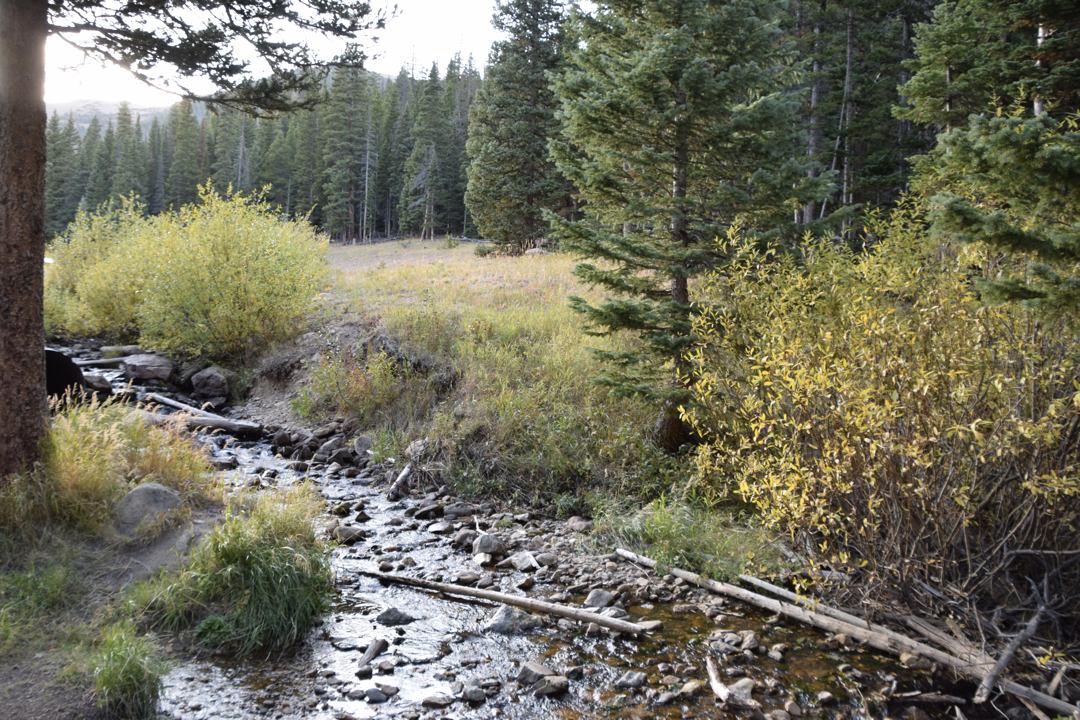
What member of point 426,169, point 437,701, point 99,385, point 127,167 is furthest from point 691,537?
point 127,167

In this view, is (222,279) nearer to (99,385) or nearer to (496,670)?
(99,385)

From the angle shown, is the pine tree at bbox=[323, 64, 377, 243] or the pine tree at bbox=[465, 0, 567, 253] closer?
the pine tree at bbox=[465, 0, 567, 253]

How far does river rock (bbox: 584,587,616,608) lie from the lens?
566 cm

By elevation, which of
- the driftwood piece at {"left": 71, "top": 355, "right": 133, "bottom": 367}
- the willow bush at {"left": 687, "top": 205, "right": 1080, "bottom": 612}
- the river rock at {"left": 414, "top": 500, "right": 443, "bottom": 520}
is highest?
the willow bush at {"left": 687, "top": 205, "right": 1080, "bottom": 612}

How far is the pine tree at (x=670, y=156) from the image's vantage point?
7164mm

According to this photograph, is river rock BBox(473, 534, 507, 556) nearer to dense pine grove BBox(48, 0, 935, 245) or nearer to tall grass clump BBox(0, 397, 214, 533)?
tall grass clump BBox(0, 397, 214, 533)

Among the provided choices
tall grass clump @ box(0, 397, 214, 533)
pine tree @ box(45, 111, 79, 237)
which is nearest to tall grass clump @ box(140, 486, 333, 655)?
tall grass clump @ box(0, 397, 214, 533)

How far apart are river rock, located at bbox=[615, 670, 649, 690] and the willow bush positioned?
164cm

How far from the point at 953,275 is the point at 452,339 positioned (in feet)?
29.8

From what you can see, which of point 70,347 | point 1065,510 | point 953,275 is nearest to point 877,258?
point 953,275

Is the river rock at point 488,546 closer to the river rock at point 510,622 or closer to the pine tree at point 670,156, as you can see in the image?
the river rock at point 510,622

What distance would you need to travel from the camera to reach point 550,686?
4.40m

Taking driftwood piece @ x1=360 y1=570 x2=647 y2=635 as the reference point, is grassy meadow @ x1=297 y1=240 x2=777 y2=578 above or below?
above

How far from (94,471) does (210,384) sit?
335 inches
